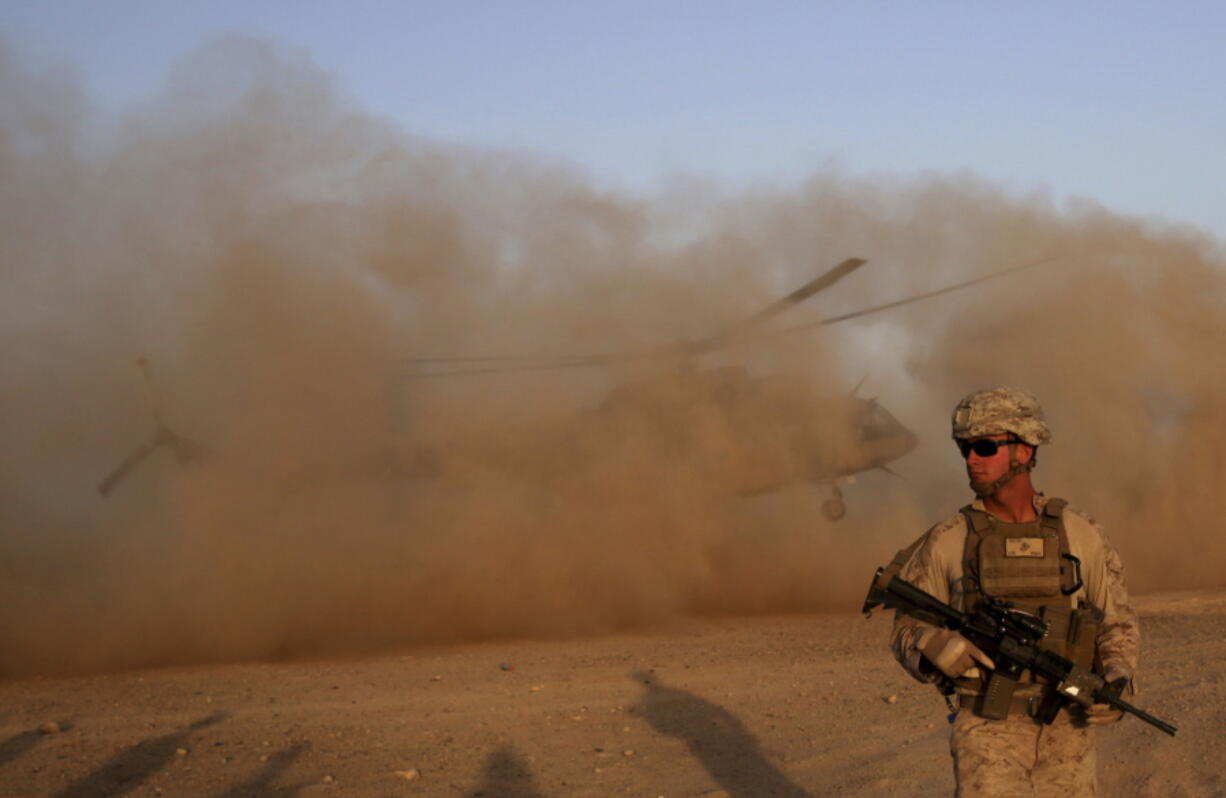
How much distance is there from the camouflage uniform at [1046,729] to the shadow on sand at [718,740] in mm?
3168

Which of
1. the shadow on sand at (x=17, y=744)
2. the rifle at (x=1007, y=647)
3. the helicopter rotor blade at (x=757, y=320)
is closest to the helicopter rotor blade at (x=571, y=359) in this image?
the helicopter rotor blade at (x=757, y=320)

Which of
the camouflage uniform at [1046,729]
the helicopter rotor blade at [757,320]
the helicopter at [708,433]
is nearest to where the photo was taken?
the camouflage uniform at [1046,729]

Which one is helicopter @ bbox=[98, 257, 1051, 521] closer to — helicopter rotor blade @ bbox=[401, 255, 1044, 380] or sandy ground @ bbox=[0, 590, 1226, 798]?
helicopter rotor blade @ bbox=[401, 255, 1044, 380]

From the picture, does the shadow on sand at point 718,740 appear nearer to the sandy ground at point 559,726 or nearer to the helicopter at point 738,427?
the sandy ground at point 559,726

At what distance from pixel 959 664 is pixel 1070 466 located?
1658 cm

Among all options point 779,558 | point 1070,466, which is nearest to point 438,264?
point 779,558

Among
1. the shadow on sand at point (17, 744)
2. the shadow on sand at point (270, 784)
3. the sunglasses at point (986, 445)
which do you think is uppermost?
the sunglasses at point (986, 445)

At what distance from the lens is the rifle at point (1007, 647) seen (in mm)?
3648

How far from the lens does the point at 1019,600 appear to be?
3816mm

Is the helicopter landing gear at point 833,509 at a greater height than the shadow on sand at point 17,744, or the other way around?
the helicopter landing gear at point 833,509

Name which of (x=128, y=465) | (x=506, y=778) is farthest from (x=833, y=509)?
(x=506, y=778)

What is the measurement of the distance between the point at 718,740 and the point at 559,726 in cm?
113

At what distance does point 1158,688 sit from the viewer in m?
8.76

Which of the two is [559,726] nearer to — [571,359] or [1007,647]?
[1007,647]
